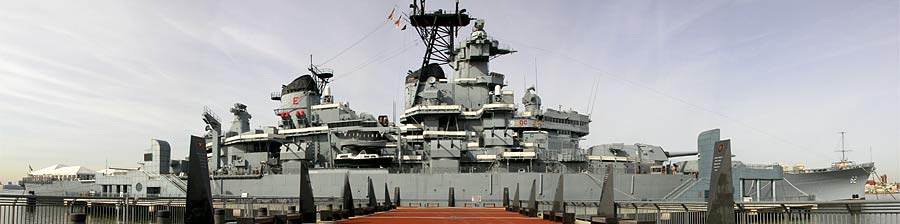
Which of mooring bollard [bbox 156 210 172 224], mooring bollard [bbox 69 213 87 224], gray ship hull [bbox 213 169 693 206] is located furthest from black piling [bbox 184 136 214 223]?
gray ship hull [bbox 213 169 693 206]

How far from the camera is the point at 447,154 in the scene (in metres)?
45.2

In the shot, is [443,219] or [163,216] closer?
[163,216]

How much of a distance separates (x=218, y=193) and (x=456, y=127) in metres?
20.4

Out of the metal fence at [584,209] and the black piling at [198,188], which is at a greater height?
the black piling at [198,188]

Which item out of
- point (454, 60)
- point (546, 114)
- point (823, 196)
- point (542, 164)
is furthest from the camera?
point (454, 60)

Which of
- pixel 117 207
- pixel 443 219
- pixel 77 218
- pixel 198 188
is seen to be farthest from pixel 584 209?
pixel 77 218

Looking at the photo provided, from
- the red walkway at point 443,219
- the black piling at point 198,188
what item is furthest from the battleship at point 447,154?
the black piling at point 198,188

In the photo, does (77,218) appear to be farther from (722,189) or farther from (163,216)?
(722,189)

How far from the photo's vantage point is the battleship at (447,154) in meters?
42.4

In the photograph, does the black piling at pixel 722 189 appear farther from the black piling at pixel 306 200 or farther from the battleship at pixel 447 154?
the battleship at pixel 447 154

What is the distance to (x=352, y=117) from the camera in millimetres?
51156

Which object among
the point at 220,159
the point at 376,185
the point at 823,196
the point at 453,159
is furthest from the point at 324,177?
the point at 823,196

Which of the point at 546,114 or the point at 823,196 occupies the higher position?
the point at 546,114

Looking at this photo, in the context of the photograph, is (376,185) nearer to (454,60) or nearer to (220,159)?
(454,60)
